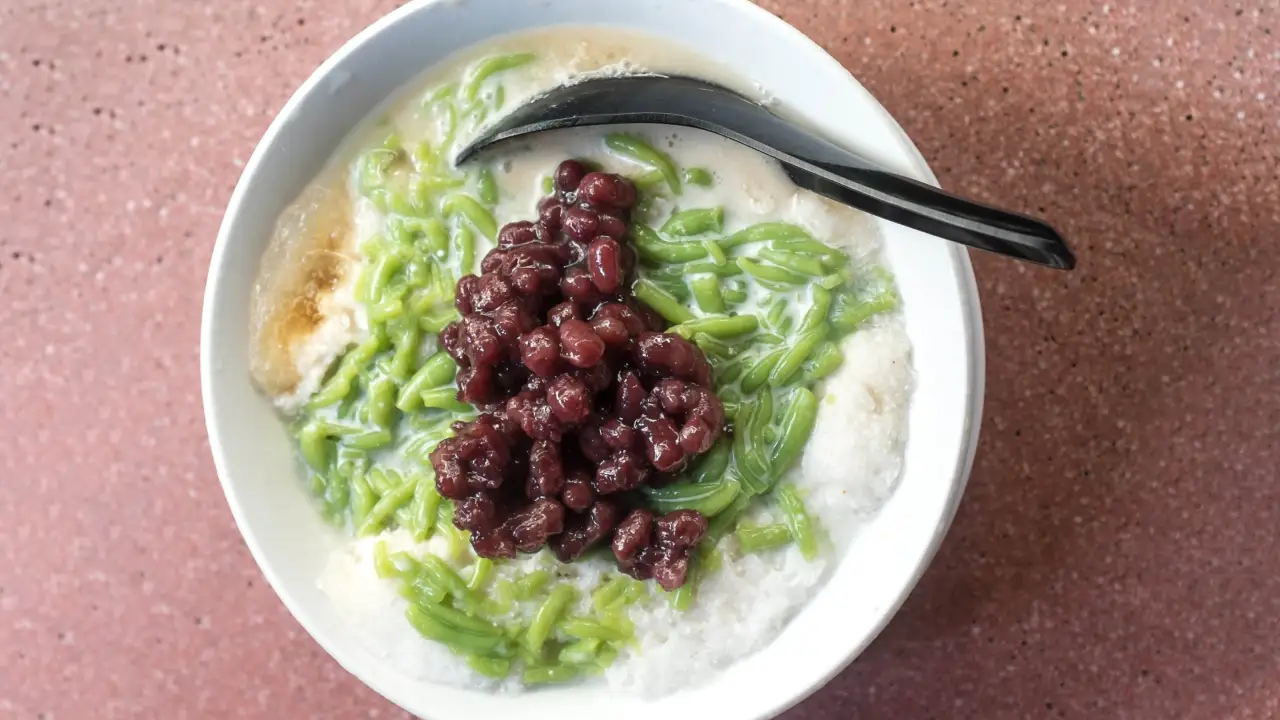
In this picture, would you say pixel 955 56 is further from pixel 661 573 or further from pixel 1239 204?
pixel 661 573

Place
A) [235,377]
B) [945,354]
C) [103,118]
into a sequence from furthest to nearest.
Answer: [103,118] → [235,377] → [945,354]

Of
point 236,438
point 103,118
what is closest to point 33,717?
point 236,438

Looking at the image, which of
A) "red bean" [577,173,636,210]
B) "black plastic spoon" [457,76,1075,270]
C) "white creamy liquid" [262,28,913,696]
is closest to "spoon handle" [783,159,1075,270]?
"black plastic spoon" [457,76,1075,270]

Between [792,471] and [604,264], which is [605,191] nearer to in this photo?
[604,264]

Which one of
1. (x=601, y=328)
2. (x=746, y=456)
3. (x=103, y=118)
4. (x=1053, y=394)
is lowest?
(x=1053, y=394)

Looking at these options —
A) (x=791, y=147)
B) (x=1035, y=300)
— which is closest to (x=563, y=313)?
(x=791, y=147)

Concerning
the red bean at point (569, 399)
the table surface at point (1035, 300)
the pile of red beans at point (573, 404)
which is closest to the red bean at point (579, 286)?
the pile of red beans at point (573, 404)

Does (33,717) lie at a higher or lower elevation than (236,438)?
lower
